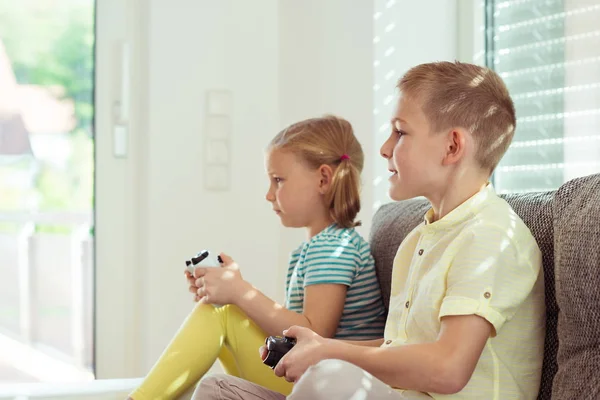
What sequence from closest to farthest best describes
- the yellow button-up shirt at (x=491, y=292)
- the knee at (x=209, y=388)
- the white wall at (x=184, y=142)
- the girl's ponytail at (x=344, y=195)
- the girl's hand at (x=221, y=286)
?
the yellow button-up shirt at (x=491, y=292) < the knee at (x=209, y=388) < the girl's hand at (x=221, y=286) < the girl's ponytail at (x=344, y=195) < the white wall at (x=184, y=142)

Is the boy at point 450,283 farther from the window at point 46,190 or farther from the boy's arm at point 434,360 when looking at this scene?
the window at point 46,190

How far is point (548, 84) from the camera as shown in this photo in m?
2.39

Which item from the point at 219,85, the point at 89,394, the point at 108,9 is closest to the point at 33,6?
the point at 108,9

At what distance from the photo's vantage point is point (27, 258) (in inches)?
118

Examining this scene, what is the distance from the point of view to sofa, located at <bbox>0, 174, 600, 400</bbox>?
1.14 meters

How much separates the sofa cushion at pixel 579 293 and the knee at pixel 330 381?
0.99 ft

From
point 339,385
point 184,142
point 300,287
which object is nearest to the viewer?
point 339,385

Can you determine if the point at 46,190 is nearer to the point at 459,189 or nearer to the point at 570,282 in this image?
the point at 459,189

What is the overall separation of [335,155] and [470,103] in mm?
635

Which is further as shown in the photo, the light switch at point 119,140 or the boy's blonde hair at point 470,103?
the light switch at point 119,140

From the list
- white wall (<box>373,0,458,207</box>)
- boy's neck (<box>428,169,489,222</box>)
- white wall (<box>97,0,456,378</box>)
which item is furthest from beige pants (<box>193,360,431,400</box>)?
white wall (<box>97,0,456,378</box>)

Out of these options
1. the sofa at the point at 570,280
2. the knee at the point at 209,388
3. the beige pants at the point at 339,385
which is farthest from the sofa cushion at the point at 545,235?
the knee at the point at 209,388

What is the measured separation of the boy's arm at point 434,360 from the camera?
118 cm

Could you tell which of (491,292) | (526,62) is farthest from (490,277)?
(526,62)
